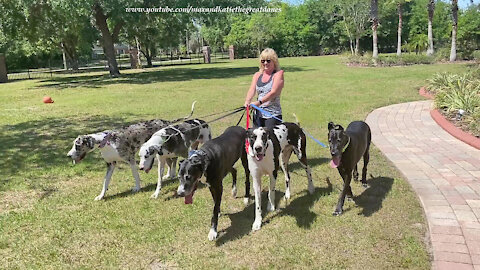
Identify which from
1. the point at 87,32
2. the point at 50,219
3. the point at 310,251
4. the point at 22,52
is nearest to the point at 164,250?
the point at 310,251

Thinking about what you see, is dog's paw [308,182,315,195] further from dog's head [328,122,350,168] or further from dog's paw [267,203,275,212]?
dog's head [328,122,350,168]

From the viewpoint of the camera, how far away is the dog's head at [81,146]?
18.0 ft

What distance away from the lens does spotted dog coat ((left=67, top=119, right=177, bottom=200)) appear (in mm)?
5527

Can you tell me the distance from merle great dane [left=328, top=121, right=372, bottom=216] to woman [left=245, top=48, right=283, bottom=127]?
1.20m

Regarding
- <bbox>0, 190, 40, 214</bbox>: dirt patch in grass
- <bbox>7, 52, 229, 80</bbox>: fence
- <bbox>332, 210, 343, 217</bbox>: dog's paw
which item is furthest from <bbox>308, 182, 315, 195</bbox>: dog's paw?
<bbox>7, 52, 229, 80</bbox>: fence

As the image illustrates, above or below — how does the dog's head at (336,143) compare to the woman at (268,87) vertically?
below

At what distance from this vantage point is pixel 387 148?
25.8ft

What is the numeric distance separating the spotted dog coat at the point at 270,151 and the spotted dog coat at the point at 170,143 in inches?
58.3

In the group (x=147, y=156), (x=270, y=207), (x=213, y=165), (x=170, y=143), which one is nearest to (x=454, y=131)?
(x=270, y=207)

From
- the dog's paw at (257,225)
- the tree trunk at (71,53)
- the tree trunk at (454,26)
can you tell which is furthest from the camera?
the tree trunk at (71,53)

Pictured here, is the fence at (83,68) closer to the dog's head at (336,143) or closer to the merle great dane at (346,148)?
the merle great dane at (346,148)

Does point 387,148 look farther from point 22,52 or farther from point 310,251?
point 22,52

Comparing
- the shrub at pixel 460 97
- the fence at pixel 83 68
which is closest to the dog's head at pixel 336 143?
the shrub at pixel 460 97

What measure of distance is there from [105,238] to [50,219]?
116 cm
